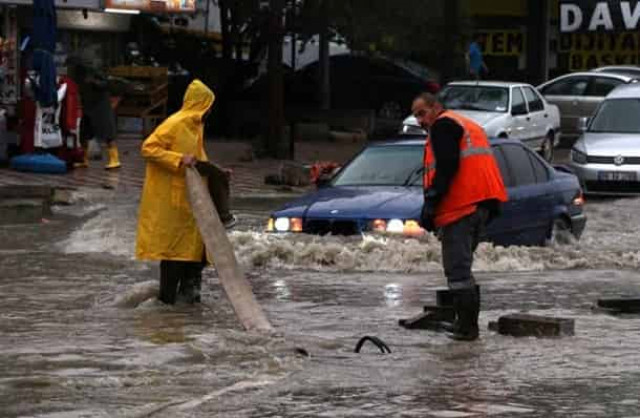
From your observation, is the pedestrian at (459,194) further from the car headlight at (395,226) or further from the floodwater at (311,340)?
the car headlight at (395,226)

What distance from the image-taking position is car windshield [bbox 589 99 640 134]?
25.7 meters

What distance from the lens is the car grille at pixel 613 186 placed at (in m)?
24.2

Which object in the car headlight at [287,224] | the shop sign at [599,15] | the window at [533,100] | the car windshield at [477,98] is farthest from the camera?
the shop sign at [599,15]

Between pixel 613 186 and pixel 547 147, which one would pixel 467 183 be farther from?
pixel 547 147

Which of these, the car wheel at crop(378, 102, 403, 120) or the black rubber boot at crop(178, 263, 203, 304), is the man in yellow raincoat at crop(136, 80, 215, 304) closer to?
the black rubber boot at crop(178, 263, 203, 304)

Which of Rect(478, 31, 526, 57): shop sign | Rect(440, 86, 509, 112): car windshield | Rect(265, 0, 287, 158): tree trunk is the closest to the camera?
Rect(265, 0, 287, 158): tree trunk

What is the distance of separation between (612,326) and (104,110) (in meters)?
15.2

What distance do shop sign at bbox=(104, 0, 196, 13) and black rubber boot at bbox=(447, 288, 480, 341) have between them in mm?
16189

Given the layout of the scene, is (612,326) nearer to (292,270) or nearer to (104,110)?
(292,270)

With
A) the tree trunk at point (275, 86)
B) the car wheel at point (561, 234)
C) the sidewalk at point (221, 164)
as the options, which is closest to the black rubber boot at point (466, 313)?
the car wheel at point (561, 234)

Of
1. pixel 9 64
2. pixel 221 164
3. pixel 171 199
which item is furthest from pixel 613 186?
pixel 171 199

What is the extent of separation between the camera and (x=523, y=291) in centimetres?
1397

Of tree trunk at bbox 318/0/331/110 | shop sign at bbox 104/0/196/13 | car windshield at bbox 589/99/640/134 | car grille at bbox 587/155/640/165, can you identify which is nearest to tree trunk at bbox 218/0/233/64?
tree trunk at bbox 318/0/331/110

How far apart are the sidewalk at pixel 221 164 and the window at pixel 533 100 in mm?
3454
